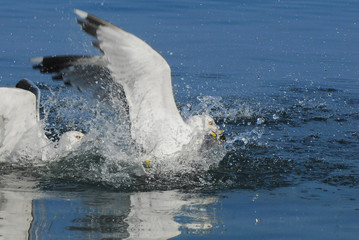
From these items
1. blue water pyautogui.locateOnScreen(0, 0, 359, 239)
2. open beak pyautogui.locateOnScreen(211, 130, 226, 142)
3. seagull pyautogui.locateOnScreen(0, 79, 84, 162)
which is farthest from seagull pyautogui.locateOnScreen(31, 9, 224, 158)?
seagull pyautogui.locateOnScreen(0, 79, 84, 162)

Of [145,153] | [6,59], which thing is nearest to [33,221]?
[145,153]

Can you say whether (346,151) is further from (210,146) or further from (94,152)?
(94,152)

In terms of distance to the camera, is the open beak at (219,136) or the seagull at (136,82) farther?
the open beak at (219,136)

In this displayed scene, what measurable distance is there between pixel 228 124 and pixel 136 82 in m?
2.45

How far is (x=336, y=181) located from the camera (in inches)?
254

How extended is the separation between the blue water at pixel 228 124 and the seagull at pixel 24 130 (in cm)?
28

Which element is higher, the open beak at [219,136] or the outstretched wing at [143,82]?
the outstretched wing at [143,82]

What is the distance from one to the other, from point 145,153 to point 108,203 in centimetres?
173

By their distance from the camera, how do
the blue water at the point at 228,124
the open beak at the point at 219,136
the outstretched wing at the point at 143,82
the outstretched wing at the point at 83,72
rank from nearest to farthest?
the blue water at the point at 228,124 → the outstretched wing at the point at 143,82 → the outstretched wing at the point at 83,72 → the open beak at the point at 219,136

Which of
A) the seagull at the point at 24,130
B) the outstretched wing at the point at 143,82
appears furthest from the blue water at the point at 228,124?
the outstretched wing at the point at 143,82

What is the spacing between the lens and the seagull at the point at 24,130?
6.93m

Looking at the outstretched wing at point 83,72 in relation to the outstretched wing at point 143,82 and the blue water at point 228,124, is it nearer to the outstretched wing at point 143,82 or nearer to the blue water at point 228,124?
the blue water at point 228,124

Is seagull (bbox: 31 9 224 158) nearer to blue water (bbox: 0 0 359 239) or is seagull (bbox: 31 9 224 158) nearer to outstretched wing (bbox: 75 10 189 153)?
outstretched wing (bbox: 75 10 189 153)

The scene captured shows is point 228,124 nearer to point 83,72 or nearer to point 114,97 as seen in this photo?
point 114,97
